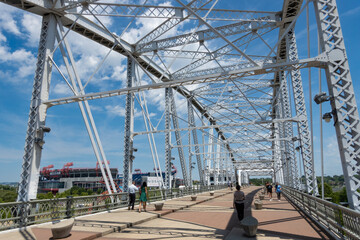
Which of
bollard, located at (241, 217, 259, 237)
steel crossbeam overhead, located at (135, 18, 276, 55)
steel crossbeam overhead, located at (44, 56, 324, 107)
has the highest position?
steel crossbeam overhead, located at (135, 18, 276, 55)

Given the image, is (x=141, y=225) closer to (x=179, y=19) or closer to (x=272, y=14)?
(x=179, y=19)

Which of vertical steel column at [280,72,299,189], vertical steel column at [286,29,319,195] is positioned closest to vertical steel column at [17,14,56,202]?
vertical steel column at [286,29,319,195]

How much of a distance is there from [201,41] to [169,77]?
7.86 meters

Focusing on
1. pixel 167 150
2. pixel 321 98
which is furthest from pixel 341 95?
pixel 167 150

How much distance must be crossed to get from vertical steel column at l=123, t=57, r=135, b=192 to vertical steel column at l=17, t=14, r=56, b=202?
7.49 m

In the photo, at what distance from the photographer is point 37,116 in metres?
14.5

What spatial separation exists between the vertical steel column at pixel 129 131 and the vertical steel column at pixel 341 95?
16.0 m

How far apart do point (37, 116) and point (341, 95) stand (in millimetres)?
15059

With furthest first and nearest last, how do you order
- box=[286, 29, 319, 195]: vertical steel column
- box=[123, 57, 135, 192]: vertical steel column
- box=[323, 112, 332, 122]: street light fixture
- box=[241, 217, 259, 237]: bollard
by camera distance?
box=[123, 57, 135, 192]: vertical steel column < box=[286, 29, 319, 195]: vertical steel column < box=[323, 112, 332, 122]: street light fixture < box=[241, 217, 259, 237]: bollard

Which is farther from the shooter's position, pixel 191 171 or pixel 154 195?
pixel 191 171

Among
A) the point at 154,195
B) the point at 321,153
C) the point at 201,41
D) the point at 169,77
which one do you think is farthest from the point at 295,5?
the point at 154,195

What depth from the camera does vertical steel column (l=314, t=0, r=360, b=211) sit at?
24.6 feet

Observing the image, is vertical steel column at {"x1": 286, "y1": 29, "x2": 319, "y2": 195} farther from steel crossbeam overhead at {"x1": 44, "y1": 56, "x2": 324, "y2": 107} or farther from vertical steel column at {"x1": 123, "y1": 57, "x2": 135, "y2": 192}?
vertical steel column at {"x1": 123, "y1": 57, "x2": 135, "y2": 192}

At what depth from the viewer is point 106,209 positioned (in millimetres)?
13914
